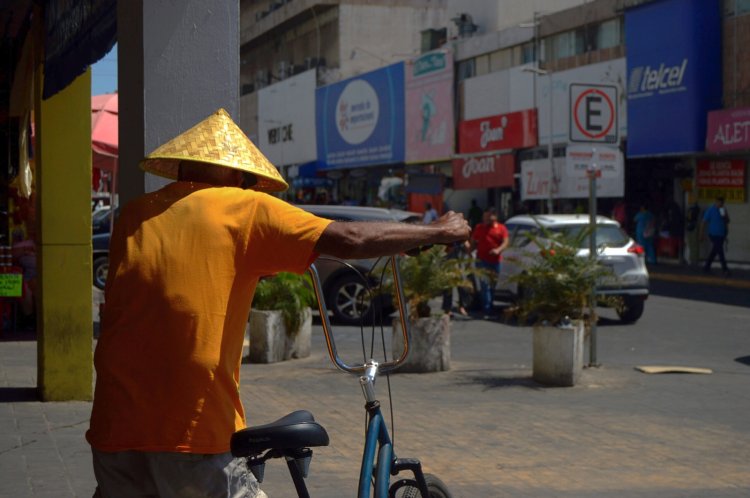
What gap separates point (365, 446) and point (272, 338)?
8.92m

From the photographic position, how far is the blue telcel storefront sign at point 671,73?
31109 mm

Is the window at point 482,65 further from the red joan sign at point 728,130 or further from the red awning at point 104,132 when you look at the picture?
the red awning at point 104,132

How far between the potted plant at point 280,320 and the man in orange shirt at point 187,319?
909 cm

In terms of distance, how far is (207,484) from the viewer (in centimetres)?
342

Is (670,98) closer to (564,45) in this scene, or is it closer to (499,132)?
(564,45)

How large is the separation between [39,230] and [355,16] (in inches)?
2209

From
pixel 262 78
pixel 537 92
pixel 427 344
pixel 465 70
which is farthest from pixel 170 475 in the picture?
pixel 262 78

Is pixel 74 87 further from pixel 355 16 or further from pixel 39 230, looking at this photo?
pixel 355 16

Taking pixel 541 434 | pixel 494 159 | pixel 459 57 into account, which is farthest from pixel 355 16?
pixel 541 434

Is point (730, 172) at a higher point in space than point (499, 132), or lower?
lower

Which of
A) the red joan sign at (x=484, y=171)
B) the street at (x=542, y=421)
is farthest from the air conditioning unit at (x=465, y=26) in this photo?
the street at (x=542, y=421)

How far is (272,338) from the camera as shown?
1268 cm

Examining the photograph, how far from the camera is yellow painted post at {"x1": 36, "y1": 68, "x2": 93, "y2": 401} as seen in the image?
9266mm

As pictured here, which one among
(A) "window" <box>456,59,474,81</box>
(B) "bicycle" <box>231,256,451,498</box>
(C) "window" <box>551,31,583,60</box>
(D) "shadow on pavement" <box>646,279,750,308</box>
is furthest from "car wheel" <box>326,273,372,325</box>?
(A) "window" <box>456,59,474,81</box>
